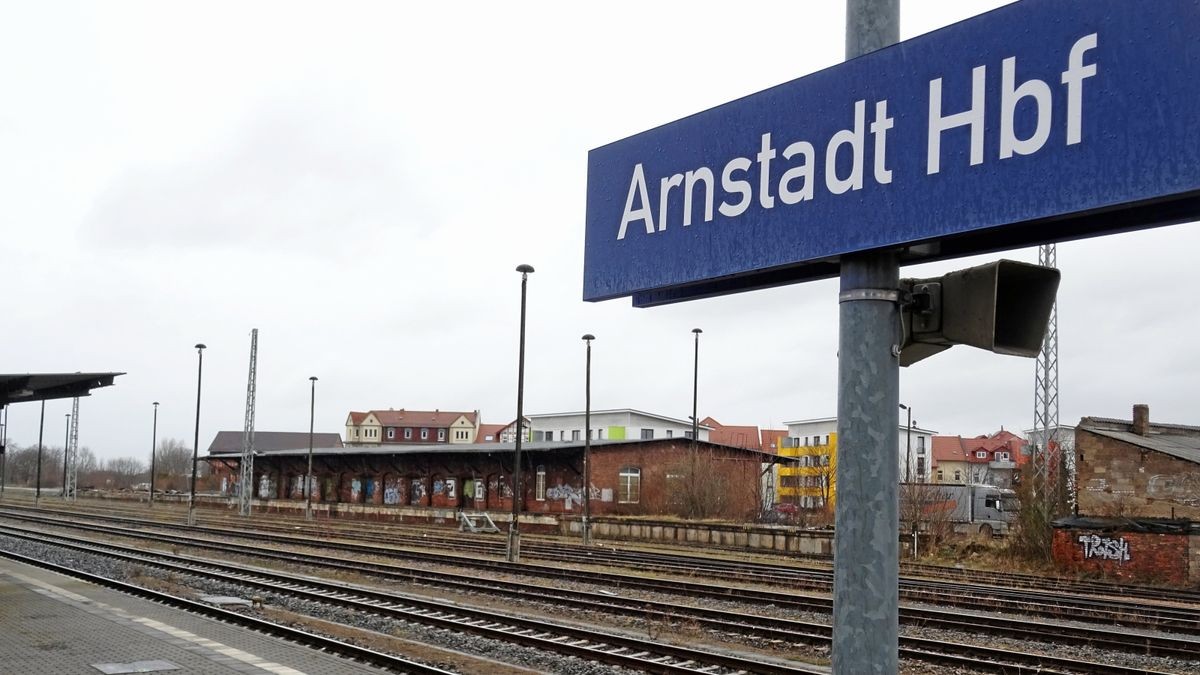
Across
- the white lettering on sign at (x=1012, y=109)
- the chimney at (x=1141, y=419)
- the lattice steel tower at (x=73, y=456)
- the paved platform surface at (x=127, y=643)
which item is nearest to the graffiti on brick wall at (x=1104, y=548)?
the chimney at (x=1141, y=419)

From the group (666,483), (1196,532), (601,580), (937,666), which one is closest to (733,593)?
(601,580)

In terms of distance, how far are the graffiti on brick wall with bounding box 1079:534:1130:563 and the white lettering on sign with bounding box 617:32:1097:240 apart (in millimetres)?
26894

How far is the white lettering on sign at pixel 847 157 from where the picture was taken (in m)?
3.06

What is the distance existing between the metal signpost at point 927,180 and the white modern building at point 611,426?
2934 inches

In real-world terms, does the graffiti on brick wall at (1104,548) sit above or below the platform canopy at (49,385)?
below

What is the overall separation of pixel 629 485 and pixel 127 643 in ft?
133

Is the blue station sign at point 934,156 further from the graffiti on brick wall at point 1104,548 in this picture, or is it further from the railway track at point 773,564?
the graffiti on brick wall at point 1104,548

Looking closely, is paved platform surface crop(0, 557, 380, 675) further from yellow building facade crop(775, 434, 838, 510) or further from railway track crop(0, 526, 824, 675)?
yellow building facade crop(775, 434, 838, 510)

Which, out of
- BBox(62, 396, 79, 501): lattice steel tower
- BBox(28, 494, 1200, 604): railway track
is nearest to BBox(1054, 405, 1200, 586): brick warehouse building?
BBox(28, 494, 1200, 604): railway track

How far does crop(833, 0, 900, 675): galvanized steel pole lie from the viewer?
3195 millimetres

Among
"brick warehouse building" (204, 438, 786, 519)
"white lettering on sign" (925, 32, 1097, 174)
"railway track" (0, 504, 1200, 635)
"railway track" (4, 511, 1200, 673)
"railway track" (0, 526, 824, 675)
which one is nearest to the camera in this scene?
"white lettering on sign" (925, 32, 1097, 174)

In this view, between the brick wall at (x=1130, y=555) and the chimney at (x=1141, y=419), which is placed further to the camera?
the chimney at (x=1141, y=419)

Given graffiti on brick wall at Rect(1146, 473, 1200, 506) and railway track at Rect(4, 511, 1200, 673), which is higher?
graffiti on brick wall at Rect(1146, 473, 1200, 506)

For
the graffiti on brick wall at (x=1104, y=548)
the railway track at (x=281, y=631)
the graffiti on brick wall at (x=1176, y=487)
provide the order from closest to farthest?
the railway track at (x=281, y=631), the graffiti on brick wall at (x=1104, y=548), the graffiti on brick wall at (x=1176, y=487)
